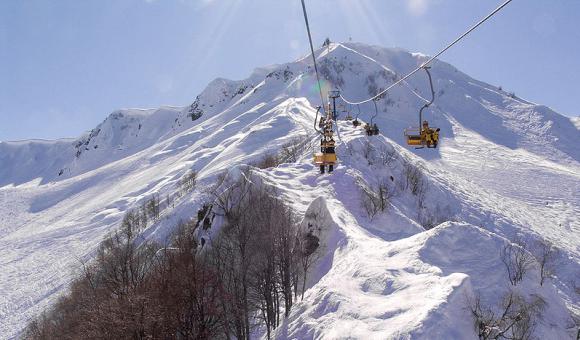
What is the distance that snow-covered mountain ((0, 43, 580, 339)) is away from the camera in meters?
21.7

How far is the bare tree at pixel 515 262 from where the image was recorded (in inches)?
994

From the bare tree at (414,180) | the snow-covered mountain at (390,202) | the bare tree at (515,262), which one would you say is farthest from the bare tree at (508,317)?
the bare tree at (414,180)

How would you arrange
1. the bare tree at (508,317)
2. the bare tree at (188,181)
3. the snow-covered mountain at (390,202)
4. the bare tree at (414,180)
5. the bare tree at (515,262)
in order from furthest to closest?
the bare tree at (188,181)
the bare tree at (414,180)
the bare tree at (515,262)
the snow-covered mountain at (390,202)
the bare tree at (508,317)

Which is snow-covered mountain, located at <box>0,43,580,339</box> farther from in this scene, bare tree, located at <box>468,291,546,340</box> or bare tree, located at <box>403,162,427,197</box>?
bare tree, located at <box>403,162,427,197</box>

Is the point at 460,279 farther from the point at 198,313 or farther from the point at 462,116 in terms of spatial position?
the point at 462,116

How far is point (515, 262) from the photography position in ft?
86.0

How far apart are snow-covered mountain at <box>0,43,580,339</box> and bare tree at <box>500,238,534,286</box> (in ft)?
1.97

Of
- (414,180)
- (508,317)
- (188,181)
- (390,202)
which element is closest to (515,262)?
(508,317)

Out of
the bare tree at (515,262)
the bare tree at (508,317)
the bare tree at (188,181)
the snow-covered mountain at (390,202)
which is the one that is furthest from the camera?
the bare tree at (188,181)

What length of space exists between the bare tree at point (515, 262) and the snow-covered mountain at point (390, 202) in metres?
0.60

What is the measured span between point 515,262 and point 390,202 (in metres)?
20.5

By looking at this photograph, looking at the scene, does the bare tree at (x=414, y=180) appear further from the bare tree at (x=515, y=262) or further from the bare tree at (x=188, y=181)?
the bare tree at (x=188, y=181)

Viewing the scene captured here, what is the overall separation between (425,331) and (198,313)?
44.1 feet

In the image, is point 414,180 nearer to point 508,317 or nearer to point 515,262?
point 515,262
